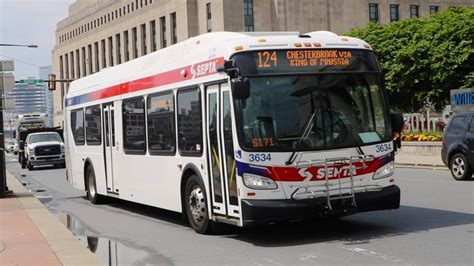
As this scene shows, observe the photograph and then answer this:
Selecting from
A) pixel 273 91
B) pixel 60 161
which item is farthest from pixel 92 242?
pixel 60 161

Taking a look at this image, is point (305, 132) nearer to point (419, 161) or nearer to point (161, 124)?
point (161, 124)

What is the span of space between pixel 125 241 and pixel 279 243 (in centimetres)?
259

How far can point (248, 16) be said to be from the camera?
85.2 metres

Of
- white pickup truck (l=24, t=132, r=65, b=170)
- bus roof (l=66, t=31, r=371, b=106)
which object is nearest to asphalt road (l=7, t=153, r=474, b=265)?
bus roof (l=66, t=31, r=371, b=106)

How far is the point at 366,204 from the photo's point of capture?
924cm

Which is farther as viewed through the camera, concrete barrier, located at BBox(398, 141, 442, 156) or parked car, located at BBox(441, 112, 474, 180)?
concrete barrier, located at BBox(398, 141, 442, 156)

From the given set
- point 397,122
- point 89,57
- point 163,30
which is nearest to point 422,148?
point 397,122

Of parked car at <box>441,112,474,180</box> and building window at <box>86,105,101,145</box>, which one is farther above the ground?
building window at <box>86,105,101,145</box>

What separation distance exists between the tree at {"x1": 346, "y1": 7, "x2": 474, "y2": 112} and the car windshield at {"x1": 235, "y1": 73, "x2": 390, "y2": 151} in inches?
1259

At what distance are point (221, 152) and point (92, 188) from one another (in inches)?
302

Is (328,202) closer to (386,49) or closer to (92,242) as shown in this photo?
(92,242)

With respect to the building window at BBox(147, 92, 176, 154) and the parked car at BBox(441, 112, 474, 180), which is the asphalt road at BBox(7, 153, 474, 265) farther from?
the parked car at BBox(441, 112, 474, 180)

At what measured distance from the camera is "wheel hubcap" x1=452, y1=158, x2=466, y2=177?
17366 millimetres

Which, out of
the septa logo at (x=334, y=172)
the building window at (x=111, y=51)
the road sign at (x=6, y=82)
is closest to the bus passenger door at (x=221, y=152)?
the septa logo at (x=334, y=172)
